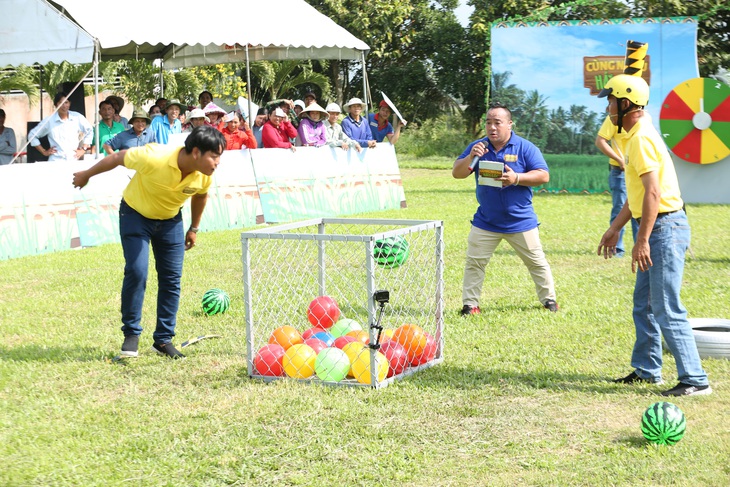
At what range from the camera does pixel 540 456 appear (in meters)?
5.23

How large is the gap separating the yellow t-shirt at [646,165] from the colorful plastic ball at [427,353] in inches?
69.7

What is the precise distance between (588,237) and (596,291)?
424 centimetres

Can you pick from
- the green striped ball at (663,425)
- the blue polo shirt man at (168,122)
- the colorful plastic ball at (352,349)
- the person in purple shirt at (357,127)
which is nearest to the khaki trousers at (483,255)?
the colorful plastic ball at (352,349)

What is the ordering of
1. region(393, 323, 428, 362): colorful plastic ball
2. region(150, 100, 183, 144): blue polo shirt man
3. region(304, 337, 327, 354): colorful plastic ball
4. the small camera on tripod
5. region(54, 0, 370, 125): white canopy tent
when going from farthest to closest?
region(150, 100, 183, 144): blue polo shirt man, region(54, 0, 370, 125): white canopy tent, region(393, 323, 428, 362): colorful plastic ball, region(304, 337, 327, 354): colorful plastic ball, the small camera on tripod

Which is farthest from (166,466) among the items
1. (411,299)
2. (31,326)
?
(411,299)

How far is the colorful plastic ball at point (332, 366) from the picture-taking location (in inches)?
259

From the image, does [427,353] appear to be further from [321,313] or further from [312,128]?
[312,128]

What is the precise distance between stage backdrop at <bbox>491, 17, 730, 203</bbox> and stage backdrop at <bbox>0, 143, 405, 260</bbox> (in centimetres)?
510

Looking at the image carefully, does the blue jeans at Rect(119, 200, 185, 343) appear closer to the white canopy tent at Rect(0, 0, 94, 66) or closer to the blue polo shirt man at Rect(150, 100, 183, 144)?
the white canopy tent at Rect(0, 0, 94, 66)

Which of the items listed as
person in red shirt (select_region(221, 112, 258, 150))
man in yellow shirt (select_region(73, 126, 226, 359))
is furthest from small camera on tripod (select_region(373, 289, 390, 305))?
person in red shirt (select_region(221, 112, 258, 150))

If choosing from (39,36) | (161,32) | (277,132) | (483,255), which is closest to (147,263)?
(483,255)

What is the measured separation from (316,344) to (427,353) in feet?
2.76

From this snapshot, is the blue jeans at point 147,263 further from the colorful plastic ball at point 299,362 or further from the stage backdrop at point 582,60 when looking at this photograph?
the stage backdrop at point 582,60

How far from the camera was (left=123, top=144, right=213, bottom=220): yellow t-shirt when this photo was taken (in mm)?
6984
